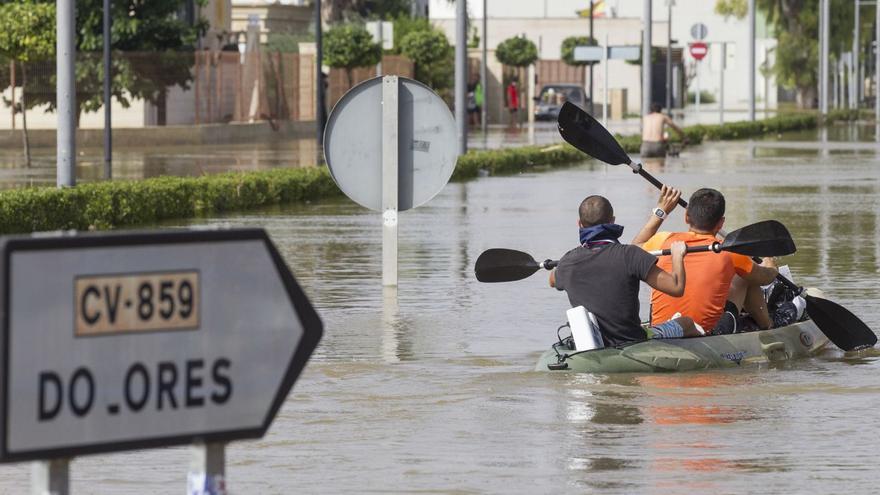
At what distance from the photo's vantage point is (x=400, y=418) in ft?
28.5

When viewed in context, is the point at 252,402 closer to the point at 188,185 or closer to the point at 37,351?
the point at 37,351

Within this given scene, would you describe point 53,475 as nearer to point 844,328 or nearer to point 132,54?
point 844,328

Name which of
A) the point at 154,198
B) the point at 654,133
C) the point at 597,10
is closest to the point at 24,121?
the point at 654,133

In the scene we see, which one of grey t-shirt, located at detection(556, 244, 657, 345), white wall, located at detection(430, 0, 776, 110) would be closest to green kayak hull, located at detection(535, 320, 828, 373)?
grey t-shirt, located at detection(556, 244, 657, 345)

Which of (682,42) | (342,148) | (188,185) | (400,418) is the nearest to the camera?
(400,418)

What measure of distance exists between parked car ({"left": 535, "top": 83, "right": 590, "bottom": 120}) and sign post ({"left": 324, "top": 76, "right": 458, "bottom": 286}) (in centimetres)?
5445

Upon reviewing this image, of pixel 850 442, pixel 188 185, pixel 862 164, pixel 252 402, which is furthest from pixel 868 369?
pixel 862 164

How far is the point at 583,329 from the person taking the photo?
970 cm

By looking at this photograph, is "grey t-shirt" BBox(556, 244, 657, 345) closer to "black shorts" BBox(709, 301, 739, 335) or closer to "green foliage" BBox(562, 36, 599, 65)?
"black shorts" BBox(709, 301, 739, 335)

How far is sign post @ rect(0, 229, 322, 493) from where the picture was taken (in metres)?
3.36

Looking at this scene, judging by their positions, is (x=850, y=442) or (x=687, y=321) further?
(x=687, y=321)

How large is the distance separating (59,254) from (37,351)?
0.55ft

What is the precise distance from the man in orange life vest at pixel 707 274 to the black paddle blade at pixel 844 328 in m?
0.45

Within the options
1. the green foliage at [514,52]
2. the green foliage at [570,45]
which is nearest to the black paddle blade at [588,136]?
the green foliage at [514,52]
